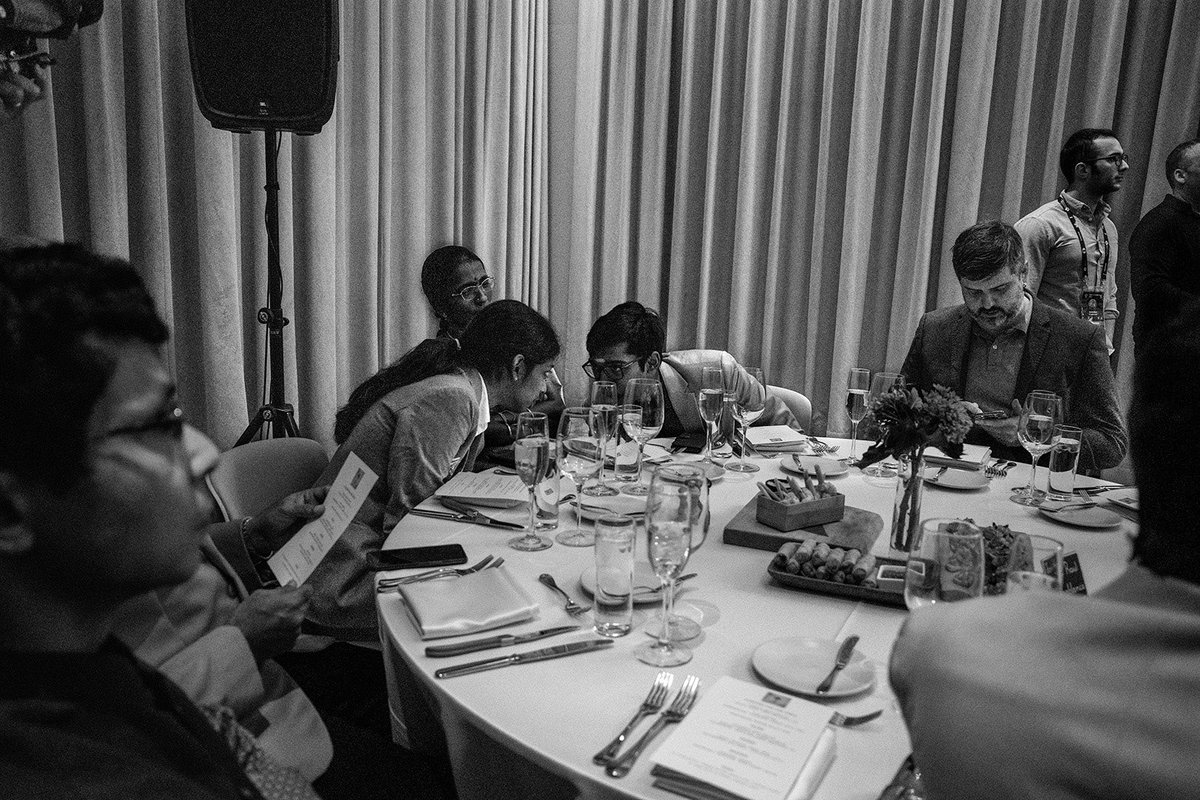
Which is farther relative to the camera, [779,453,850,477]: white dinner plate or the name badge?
the name badge

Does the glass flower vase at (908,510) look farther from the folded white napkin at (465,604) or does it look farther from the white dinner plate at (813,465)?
the folded white napkin at (465,604)

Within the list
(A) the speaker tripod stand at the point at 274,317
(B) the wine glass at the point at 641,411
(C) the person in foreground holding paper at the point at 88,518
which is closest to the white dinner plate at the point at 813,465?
(B) the wine glass at the point at 641,411

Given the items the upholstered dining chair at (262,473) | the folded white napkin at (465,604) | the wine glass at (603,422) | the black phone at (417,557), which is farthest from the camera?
the upholstered dining chair at (262,473)

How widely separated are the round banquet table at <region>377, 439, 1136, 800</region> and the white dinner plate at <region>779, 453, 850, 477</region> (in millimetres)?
395

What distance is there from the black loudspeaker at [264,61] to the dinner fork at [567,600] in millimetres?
1993

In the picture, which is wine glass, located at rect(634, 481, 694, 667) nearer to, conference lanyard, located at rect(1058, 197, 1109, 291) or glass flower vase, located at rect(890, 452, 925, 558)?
glass flower vase, located at rect(890, 452, 925, 558)

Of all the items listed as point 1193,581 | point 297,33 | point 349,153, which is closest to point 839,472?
point 1193,581

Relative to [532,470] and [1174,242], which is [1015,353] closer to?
[1174,242]

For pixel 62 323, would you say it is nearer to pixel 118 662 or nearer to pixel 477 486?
pixel 118 662

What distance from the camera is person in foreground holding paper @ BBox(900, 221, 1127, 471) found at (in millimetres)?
2598

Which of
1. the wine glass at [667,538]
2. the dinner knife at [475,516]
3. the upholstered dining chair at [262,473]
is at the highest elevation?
the wine glass at [667,538]

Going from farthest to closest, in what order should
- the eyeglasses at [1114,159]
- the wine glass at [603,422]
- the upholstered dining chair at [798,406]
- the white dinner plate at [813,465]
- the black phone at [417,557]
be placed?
the eyeglasses at [1114,159] < the upholstered dining chair at [798,406] < the white dinner plate at [813,465] < the wine glass at [603,422] < the black phone at [417,557]

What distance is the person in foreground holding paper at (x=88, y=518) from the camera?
0.62 meters

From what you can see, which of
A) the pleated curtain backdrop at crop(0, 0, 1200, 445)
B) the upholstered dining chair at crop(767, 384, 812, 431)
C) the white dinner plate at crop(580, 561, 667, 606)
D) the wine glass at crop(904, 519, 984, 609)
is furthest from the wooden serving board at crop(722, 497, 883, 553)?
the pleated curtain backdrop at crop(0, 0, 1200, 445)
